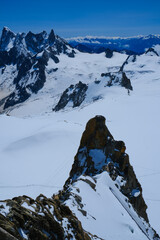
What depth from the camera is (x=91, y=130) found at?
48.3 feet

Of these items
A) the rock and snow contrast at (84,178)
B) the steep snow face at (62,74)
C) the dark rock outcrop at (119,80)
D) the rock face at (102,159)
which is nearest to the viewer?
the rock and snow contrast at (84,178)

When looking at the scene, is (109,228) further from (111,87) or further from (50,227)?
(111,87)

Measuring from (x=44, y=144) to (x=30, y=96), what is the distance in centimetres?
15235

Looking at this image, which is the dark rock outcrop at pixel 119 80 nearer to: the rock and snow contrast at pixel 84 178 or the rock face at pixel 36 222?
the rock and snow contrast at pixel 84 178

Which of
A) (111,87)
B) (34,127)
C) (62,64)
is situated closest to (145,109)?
(34,127)

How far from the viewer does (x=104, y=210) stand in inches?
368

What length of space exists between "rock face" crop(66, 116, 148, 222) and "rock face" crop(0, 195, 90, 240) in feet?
21.9

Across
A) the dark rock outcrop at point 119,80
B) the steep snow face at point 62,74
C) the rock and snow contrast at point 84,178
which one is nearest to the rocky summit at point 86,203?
the rock and snow contrast at point 84,178

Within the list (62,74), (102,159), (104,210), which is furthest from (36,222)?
(62,74)

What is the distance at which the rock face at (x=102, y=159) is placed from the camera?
13.3 m

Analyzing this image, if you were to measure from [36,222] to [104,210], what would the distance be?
489 cm

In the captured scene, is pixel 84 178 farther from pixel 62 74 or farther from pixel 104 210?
pixel 62 74

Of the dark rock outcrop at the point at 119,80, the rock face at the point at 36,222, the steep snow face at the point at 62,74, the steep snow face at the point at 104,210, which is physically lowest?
the steep snow face at the point at 104,210

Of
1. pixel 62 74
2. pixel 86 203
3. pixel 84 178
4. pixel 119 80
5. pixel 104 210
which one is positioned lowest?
pixel 104 210
